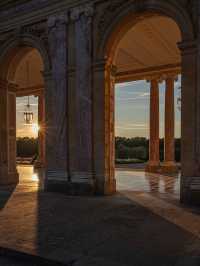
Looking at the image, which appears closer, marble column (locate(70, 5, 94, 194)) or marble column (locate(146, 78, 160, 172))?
marble column (locate(70, 5, 94, 194))

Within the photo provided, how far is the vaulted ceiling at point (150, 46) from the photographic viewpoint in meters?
13.7

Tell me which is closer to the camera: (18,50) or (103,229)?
(103,229)

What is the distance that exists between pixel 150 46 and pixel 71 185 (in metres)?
8.95

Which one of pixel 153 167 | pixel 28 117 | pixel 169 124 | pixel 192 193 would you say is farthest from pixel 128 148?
pixel 192 193

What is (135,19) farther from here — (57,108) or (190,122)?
(57,108)

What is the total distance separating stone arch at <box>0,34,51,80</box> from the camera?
1292 cm

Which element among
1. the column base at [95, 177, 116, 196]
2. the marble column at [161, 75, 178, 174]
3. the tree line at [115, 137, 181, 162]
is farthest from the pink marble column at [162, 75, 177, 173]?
the tree line at [115, 137, 181, 162]

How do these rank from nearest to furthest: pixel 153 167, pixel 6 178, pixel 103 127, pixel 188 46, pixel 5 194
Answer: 1. pixel 188 46
2. pixel 103 127
3. pixel 5 194
4. pixel 6 178
5. pixel 153 167

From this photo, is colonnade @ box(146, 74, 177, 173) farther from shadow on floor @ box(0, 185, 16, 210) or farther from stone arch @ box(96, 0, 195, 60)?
shadow on floor @ box(0, 185, 16, 210)

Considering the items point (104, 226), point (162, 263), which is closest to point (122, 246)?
point (162, 263)

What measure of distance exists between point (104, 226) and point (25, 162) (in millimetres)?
26209

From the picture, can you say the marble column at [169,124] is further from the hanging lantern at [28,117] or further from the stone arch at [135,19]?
the hanging lantern at [28,117]

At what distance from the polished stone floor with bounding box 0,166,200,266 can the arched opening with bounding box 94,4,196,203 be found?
1799mm

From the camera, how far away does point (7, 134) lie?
49.4 ft
